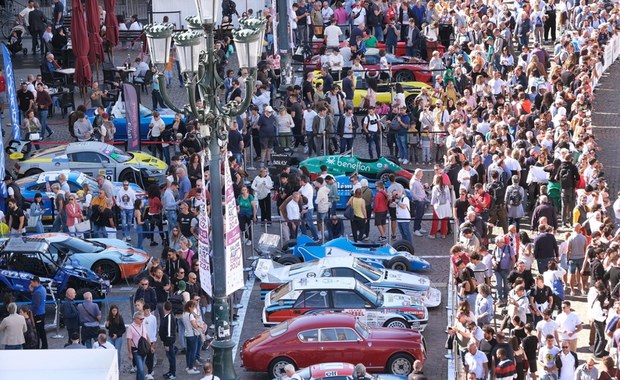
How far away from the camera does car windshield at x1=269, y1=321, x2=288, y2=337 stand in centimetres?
2422

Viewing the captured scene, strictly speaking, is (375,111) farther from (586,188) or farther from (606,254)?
(606,254)

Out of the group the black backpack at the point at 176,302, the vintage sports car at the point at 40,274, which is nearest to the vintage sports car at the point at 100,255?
the vintage sports car at the point at 40,274

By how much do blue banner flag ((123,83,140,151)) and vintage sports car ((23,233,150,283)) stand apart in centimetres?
691

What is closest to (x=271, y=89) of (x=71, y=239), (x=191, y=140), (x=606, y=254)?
(x=191, y=140)

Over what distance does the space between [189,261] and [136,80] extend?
16197 mm

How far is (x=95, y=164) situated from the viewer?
34.3 metres

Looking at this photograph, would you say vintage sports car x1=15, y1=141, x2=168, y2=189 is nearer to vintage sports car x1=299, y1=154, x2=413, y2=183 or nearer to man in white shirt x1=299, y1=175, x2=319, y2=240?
vintage sports car x1=299, y1=154, x2=413, y2=183

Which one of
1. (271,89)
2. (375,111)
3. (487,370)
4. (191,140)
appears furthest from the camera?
(271,89)

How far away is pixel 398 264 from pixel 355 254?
2.91 feet

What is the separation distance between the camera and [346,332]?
79.0 feet

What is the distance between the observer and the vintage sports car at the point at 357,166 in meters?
33.5

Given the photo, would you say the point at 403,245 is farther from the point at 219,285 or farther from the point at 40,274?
the point at 219,285

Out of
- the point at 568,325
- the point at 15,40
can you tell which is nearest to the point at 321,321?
the point at 568,325

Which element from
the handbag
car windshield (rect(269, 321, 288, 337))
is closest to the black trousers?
car windshield (rect(269, 321, 288, 337))
